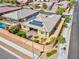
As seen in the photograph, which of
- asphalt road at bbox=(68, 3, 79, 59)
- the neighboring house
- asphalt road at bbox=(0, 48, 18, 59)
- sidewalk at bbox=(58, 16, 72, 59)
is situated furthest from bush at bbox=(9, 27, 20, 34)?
asphalt road at bbox=(68, 3, 79, 59)

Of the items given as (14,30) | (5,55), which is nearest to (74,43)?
(14,30)

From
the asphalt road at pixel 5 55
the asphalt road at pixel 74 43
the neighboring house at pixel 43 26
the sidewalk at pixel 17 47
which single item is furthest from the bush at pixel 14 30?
the asphalt road at pixel 74 43

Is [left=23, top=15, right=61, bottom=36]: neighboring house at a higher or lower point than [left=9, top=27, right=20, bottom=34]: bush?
higher

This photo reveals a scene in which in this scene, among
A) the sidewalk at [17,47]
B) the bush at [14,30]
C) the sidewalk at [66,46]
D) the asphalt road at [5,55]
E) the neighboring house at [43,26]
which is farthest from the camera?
the bush at [14,30]

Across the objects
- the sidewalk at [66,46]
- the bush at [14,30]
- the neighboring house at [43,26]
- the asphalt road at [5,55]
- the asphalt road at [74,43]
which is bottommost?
the asphalt road at [5,55]

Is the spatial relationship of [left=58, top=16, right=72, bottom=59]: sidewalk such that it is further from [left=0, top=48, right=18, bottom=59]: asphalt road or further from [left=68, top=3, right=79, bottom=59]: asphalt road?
[left=0, top=48, right=18, bottom=59]: asphalt road

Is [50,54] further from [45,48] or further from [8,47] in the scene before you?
[8,47]

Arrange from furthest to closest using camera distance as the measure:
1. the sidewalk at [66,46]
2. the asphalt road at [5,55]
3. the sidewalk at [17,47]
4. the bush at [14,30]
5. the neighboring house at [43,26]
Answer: the bush at [14,30], the neighboring house at [43,26], the sidewalk at [17,47], the asphalt road at [5,55], the sidewalk at [66,46]

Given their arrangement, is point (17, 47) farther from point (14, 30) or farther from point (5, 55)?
point (14, 30)

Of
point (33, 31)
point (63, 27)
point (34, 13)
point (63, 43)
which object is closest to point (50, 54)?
point (63, 43)

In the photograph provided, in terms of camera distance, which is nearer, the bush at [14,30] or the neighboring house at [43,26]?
the neighboring house at [43,26]

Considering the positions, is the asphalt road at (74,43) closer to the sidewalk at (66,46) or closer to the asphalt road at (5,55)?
the sidewalk at (66,46)
